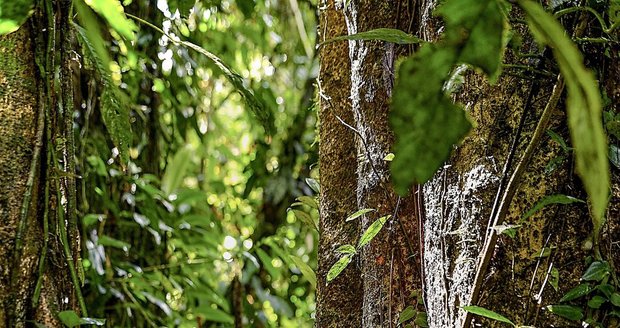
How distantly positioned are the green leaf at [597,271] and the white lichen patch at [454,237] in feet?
0.27

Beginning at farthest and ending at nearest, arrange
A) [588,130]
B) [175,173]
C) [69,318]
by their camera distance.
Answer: [175,173] → [69,318] → [588,130]

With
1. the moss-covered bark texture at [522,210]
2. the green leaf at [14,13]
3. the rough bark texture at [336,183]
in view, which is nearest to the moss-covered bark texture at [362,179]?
the rough bark texture at [336,183]

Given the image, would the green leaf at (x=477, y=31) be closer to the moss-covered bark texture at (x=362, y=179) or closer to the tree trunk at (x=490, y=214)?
the tree trunk at (x=490, y=214)

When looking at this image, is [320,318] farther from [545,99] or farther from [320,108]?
[545,99]

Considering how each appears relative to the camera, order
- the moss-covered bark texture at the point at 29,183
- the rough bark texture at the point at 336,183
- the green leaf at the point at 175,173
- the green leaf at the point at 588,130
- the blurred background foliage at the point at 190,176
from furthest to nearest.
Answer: the green leaf at the point at 175,173, the blurred background foliage at the point at 190,176, the rough bark texture at the point at 336,183, the moss-covered bark texture at the point at 29,183, the green leaf at the point at 588,130

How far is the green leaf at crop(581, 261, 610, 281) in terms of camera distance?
559 millimetres

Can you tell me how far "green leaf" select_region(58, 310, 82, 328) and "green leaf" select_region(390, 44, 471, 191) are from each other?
0.53 m

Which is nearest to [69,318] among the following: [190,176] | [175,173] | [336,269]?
[336,269]

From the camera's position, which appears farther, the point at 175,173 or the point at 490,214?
the point at 175,173

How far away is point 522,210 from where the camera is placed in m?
0.59

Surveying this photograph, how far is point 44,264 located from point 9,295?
0.05 meters

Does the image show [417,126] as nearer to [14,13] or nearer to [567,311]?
[14,13]

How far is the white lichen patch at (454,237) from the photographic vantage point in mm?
601

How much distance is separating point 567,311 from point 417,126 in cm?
39
